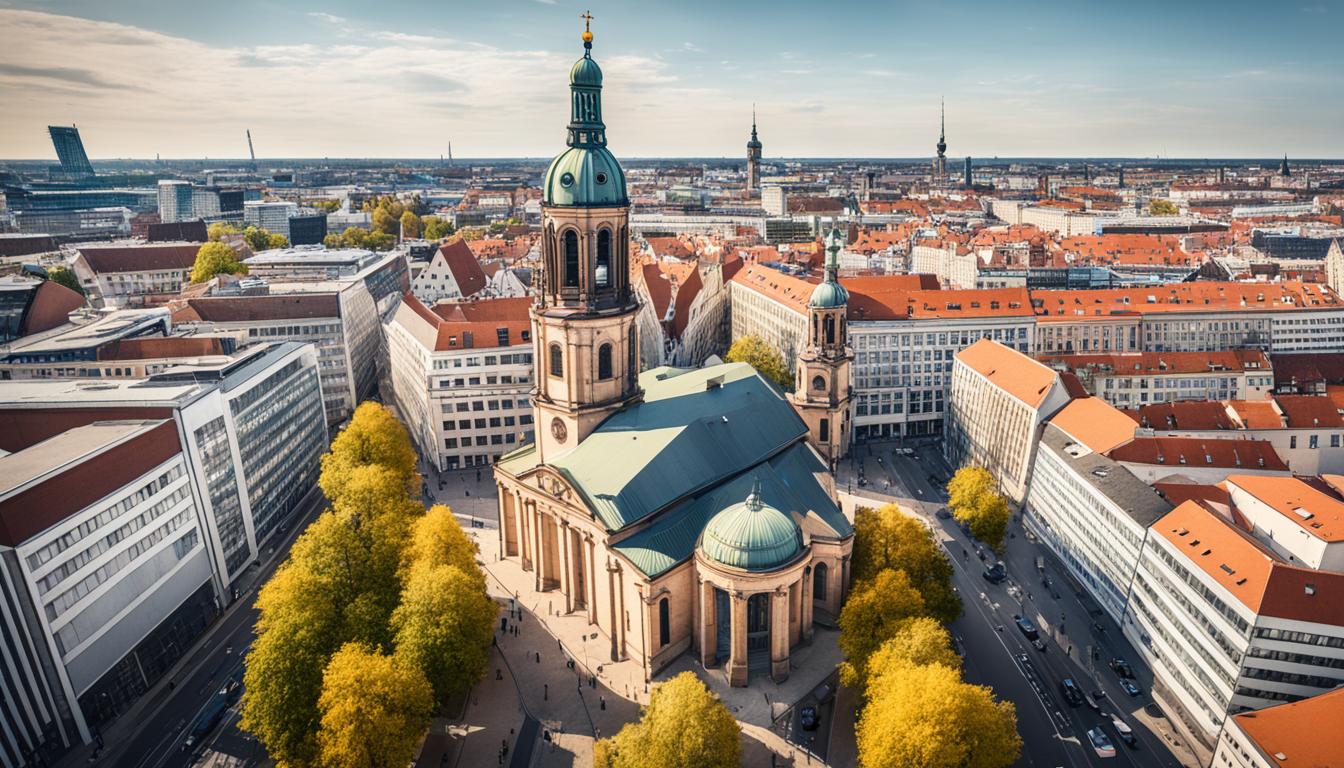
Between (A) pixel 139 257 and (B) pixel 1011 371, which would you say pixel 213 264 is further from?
(B) pixel 1011 371

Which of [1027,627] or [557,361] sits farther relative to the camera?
[1027,627]

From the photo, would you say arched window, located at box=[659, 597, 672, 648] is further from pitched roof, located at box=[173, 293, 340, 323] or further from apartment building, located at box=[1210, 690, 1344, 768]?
pitched roof, located at box=[173, 293, 340, 323]

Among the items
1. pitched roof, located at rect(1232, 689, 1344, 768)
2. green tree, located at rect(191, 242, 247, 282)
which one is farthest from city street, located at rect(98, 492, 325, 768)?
green tree, located at rect(191, 242, 247, 282)

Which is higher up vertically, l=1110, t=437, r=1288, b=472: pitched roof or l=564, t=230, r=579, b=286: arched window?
l=564, t=230, r=579, b=286: arched window

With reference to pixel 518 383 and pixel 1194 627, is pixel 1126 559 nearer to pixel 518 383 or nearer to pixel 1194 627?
Result: pixel 1194 627

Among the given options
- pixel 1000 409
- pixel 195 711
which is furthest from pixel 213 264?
pixel 1000 409

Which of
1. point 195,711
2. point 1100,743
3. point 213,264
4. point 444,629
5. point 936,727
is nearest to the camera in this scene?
point 936,727

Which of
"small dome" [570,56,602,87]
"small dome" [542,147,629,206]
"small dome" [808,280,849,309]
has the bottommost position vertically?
"small dome" [808,280,849,309]

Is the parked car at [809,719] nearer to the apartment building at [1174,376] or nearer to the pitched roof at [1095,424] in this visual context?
the pitched roof at [1095,424]
